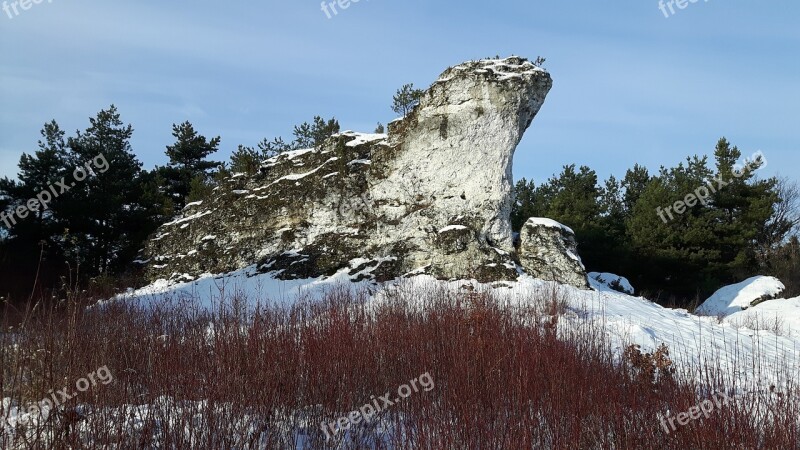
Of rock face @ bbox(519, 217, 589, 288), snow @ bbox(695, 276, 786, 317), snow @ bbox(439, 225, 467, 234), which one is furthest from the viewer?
snow @ bbox(695, 276, 786, 317)

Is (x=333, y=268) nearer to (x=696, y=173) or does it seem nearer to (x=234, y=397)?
(x=234, y=397)

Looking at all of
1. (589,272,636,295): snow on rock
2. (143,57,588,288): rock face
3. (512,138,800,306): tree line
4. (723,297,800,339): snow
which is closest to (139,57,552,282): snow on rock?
(143,57,588,288): rock face

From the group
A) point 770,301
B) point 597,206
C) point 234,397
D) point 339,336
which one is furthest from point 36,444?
point 597,206

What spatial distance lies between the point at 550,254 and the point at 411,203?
4053 mm

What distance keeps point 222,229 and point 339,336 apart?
11902 mm

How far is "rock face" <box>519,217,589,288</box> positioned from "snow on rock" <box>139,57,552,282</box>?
0.31 meters

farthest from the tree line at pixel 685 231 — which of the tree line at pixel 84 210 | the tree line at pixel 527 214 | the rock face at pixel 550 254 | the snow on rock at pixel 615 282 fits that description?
the tree line at pixel 84 210

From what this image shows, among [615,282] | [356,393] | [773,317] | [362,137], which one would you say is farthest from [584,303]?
[362,137]

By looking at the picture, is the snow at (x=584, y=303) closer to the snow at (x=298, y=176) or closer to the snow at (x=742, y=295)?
the snow at (x=742, y=295)

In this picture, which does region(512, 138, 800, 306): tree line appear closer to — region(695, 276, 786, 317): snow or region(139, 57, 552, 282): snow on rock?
region(695, 276, 786, 317): snow

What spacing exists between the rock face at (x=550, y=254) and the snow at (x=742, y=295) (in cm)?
656

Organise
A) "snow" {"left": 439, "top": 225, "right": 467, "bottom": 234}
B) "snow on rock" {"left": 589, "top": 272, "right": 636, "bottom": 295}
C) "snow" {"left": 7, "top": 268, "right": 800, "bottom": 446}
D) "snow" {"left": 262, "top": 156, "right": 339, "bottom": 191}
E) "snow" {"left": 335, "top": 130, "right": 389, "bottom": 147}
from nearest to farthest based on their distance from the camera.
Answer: "snow" {"left": 7, "top": 268, "right": 800, "bottom": 446} < "snow" {"left": 439, "top": 225, "right": 467, "bottom": 234} < "snow" {"left": 262, "top": 156, "right": 339, "bottom": 191} < "snow" {"left": 335, "top": 130, "right": 389, "bottom": 147} < "snow on rock" {"left": 589, "top": 272, "right": 636, "bottom": 295}

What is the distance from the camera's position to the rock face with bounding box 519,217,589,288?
13.8 meters

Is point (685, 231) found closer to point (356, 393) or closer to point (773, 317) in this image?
point (773, 317)
